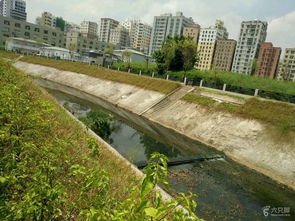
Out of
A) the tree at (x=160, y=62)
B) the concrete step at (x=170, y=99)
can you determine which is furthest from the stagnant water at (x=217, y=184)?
the tree at (x=160, y=62)

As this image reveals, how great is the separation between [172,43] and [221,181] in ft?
142

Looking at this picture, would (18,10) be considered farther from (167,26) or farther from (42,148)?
(42,148)

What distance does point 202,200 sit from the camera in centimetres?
1078

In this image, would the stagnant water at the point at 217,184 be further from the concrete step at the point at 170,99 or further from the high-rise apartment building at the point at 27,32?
the high-rise apartment building at the point at 27,32

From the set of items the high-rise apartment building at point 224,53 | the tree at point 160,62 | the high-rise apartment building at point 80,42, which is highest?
the high-rise apartment building at point 224,53

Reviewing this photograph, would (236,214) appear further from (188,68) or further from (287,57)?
(287,57)

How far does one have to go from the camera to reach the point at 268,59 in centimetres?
12362

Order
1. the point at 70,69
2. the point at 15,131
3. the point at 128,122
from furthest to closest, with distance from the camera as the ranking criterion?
the point at 70,69, the point at 128,122, the point at 15,131

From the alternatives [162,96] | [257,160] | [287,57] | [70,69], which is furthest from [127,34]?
[257,160]

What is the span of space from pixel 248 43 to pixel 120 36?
10249 cm

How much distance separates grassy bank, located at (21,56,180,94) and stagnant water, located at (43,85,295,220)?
16354mm

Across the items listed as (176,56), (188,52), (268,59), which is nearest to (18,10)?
(176,56)

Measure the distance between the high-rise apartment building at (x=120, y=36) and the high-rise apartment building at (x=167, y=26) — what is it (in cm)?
3030

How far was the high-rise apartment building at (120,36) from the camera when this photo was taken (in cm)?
18429
